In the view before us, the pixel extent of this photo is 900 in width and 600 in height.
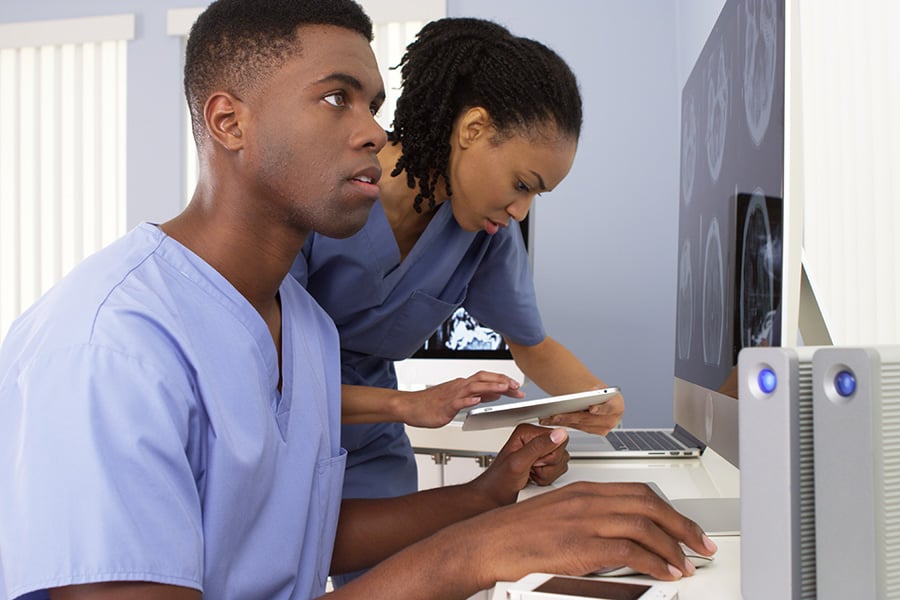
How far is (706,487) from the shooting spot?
103 centimetres

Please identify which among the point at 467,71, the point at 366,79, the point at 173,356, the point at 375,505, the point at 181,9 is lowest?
the point at 375,505

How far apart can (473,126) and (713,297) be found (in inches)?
16.8

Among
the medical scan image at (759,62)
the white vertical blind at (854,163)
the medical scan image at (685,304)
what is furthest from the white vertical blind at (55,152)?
A: the medical scan image at (759,62)

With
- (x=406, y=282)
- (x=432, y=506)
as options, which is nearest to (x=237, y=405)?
(x=432, y=506)

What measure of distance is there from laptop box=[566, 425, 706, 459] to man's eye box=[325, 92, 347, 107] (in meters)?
Result: 0.69

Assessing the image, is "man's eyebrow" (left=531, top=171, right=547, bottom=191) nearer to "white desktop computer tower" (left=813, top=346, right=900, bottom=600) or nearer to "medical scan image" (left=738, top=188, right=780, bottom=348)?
"medical scan image" (left=738, top=188, right=780, bottom=348)

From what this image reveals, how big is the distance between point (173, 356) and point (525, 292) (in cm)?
87

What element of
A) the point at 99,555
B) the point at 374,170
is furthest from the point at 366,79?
the point at 99,555

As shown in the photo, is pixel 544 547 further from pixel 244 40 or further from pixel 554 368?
pixel 554 368

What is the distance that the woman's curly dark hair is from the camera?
1.12m

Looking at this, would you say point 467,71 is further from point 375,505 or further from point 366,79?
point 375,505

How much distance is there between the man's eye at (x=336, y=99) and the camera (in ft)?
2.59

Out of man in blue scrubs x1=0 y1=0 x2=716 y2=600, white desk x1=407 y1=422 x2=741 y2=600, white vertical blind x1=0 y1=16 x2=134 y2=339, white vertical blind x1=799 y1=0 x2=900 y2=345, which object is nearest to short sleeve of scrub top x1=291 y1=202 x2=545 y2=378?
man in blue scrubs x1=0 y1=0 x2=716 y2=600

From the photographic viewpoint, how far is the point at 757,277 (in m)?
0.74
